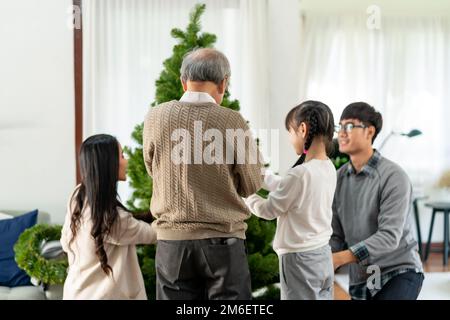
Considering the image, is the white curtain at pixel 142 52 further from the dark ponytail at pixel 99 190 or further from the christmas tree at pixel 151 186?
the dark ponytail at pixel 99 190

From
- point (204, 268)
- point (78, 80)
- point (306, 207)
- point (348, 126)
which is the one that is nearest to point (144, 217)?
point (204, 268)

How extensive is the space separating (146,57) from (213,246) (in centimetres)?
121

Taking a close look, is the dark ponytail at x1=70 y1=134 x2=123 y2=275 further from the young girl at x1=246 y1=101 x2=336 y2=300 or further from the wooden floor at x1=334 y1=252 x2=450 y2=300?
the wooden floor at x1=334 y1=252 x2=450 y2=300

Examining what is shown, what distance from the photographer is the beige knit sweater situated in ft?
3.75

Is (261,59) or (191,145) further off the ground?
(261,59)

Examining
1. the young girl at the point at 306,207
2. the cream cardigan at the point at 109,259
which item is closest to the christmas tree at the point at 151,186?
the cream cardigan at the point at 109,259

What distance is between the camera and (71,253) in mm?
1274

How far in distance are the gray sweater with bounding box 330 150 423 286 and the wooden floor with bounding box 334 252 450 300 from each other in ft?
3.16

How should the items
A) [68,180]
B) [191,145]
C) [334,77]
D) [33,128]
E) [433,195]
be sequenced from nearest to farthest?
1. [191,145]
2. [68,180]
3. [33,128]
4. [334,77]
5. [433,195]

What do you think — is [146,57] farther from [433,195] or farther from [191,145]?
[433,195]

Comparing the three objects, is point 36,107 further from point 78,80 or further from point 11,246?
point 11,246

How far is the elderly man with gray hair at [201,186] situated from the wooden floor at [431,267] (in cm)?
112

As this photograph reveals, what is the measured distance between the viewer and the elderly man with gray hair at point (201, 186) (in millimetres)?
1146

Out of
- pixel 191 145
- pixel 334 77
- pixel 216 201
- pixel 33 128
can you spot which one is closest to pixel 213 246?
pixel 216 201
